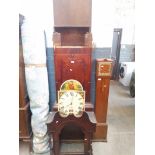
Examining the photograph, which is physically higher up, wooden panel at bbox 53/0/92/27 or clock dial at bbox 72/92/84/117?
wooden panel at bbox 53/0/92/27

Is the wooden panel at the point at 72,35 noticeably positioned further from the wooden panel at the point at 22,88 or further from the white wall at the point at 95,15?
the wooden panel at the point at 22,88

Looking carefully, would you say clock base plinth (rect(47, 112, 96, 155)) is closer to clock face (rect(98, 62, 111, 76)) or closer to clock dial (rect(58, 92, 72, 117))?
clock dial (rect(58, 92, 72, 117))

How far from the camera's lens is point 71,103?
1.89m

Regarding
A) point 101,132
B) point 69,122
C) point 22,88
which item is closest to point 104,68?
point 69,122

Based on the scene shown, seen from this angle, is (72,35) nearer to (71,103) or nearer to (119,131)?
(71,103)

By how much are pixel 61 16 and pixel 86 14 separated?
0.29m

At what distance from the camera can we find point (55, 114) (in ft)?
6.36

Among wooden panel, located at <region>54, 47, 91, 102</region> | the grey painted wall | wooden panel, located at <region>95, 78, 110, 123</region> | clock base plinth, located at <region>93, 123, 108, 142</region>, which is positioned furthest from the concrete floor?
wooden panel, located at <region>54, 47, 91, 102</region>

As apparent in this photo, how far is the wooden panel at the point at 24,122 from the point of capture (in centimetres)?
212

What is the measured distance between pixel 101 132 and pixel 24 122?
1.11 metres

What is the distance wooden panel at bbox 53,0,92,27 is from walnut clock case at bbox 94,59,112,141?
562 millimetres

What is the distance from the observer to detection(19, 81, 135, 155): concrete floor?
229 cm
